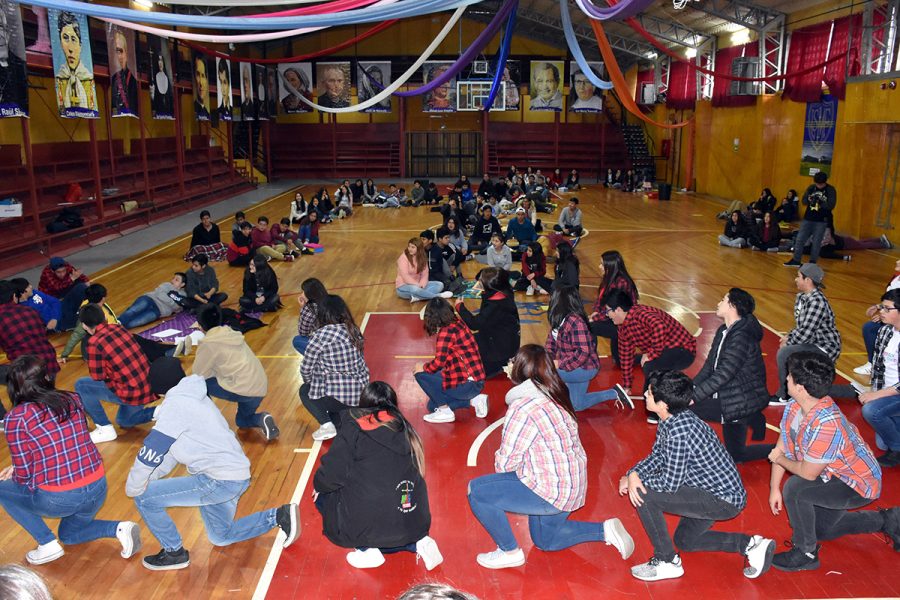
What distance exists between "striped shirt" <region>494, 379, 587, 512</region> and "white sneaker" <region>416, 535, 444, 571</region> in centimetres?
68

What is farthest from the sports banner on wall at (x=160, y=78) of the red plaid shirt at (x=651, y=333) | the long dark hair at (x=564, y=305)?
the red plaid shirt at (x=651, y=333)

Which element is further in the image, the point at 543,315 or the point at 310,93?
the point at 310,93

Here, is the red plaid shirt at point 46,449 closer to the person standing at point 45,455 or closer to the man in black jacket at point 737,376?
the person standing at point 45,455

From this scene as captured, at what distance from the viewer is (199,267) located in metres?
11.1

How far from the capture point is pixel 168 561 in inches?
188

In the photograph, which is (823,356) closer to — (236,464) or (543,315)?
(236,464)

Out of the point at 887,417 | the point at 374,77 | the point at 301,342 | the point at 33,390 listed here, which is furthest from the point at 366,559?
the point at 374,77

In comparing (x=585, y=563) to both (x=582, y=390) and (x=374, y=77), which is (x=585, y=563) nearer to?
(x=582, y=390)

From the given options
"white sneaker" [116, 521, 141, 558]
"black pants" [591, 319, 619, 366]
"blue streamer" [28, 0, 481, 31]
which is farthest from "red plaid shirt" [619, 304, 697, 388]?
"white sneaker" [116, 521, 141, 558]

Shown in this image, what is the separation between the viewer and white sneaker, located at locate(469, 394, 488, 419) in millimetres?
7113

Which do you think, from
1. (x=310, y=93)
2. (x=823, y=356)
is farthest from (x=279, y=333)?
(x=310, y=93)

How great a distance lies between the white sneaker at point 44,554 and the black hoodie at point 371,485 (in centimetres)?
186

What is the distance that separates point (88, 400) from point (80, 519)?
6.37 ft

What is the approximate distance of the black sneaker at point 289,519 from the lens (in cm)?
488
